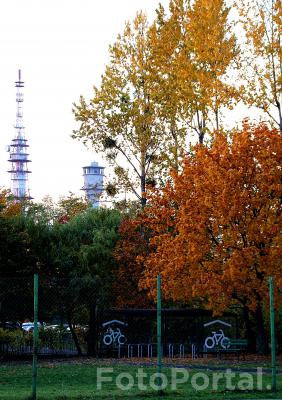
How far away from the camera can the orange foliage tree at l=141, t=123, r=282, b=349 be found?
3253 centimetres

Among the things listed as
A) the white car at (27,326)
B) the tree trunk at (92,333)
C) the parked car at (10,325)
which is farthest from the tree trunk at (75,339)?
the parked car at (10,325)

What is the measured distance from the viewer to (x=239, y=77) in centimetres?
3422

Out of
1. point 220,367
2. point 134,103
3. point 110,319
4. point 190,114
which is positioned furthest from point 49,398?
point 134,103

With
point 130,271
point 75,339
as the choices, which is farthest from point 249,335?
point 75,339

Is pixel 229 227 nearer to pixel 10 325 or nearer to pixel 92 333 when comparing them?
pixel 92 333

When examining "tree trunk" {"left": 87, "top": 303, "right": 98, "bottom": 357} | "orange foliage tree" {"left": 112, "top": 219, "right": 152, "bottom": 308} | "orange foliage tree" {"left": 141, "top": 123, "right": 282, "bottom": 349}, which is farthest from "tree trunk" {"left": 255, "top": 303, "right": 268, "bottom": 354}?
"tree trunk" {"left": 87, "top": 303, "right": 98, "bottom": 357}

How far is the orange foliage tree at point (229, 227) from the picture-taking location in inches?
1281

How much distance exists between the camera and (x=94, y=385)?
20.9 m

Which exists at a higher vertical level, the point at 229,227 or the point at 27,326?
the point at 229,227

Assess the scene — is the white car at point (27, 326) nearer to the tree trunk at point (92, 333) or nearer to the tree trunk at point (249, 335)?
the tree trunk at point (92, 333)

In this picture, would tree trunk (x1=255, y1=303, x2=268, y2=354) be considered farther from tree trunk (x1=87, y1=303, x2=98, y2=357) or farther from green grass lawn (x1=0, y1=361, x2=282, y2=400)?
green grass lawn (x1=0, y1=361, x2=282, y2=400)

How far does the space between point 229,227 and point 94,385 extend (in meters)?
13.4

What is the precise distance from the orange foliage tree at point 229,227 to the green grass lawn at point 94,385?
5998mm

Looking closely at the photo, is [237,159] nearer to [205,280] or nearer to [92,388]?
[205,280]
